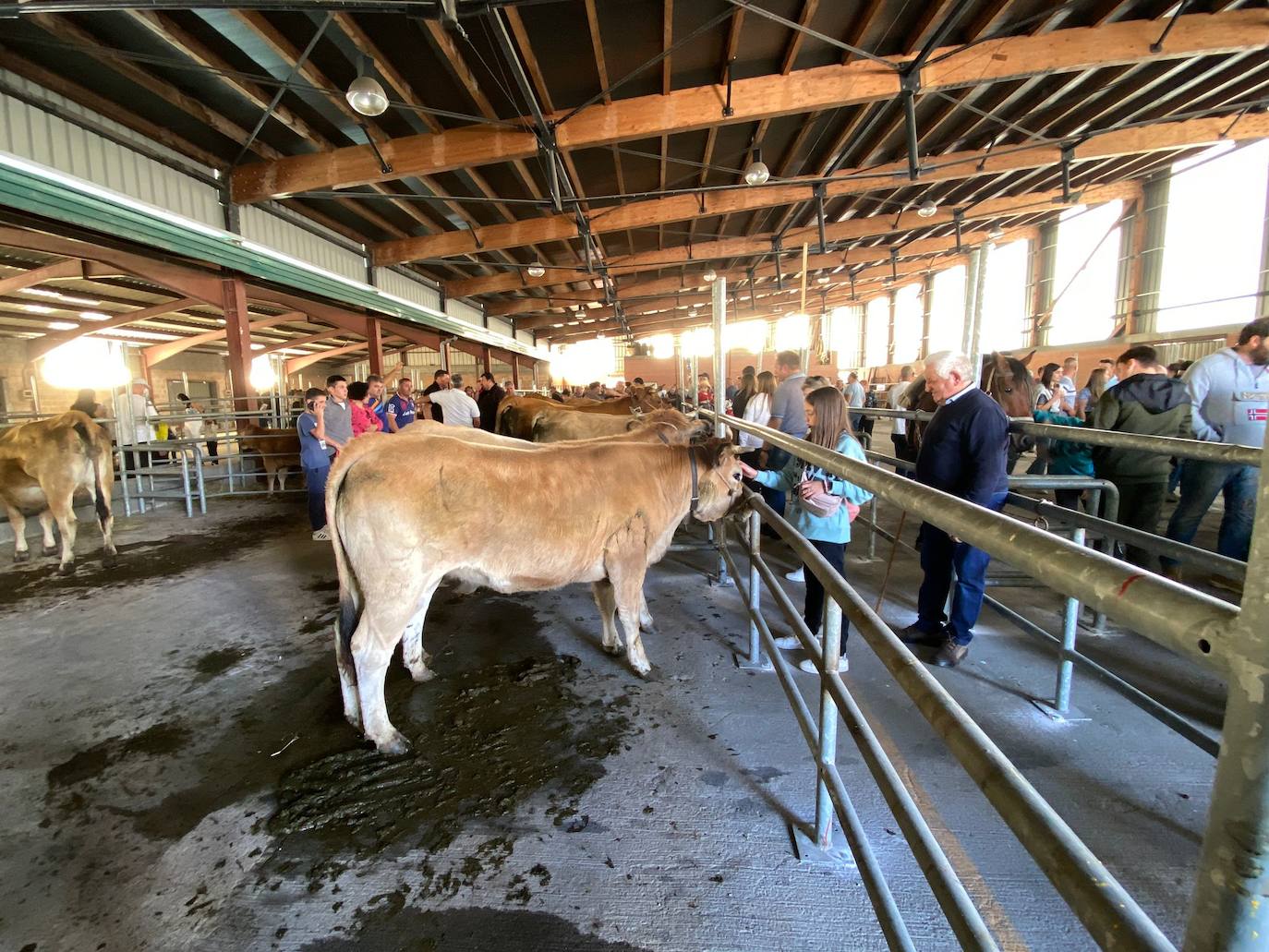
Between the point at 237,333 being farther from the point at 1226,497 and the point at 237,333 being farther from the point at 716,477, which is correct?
the point at 1226,497

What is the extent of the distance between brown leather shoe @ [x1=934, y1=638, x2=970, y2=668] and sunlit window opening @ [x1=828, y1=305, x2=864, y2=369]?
30861 millimetres

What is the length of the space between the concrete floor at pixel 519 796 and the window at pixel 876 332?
29505mm

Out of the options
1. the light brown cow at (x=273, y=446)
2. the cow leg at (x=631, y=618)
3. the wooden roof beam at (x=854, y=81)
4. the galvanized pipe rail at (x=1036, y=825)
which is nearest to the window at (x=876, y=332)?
the wooden roof beam at (x=854, y=81)

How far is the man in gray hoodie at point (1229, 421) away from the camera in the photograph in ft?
13.5

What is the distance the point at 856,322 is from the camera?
32.7m

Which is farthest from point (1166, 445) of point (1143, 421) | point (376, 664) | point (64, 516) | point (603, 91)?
point (64, 516)

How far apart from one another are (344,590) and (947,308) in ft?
94.7

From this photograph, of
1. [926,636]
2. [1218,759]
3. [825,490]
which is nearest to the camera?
[1218,759]

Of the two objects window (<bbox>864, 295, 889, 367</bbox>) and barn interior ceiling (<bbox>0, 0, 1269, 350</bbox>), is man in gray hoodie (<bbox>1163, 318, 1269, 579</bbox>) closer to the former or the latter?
barn interior ceiling (<bbox>0, 0, 1269, 350</bbox>)

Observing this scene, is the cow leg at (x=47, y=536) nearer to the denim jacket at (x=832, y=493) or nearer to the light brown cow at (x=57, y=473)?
the light brown cow at (x=57, y=473)

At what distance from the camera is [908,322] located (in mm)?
28547

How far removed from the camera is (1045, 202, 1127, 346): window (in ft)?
53.5

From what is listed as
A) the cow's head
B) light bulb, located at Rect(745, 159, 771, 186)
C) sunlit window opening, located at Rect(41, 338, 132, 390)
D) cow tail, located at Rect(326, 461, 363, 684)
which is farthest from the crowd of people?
sunlit window opening, located at Rect(41, 338, 132, 390)

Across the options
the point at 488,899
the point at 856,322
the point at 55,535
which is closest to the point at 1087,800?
the point at 488,899
